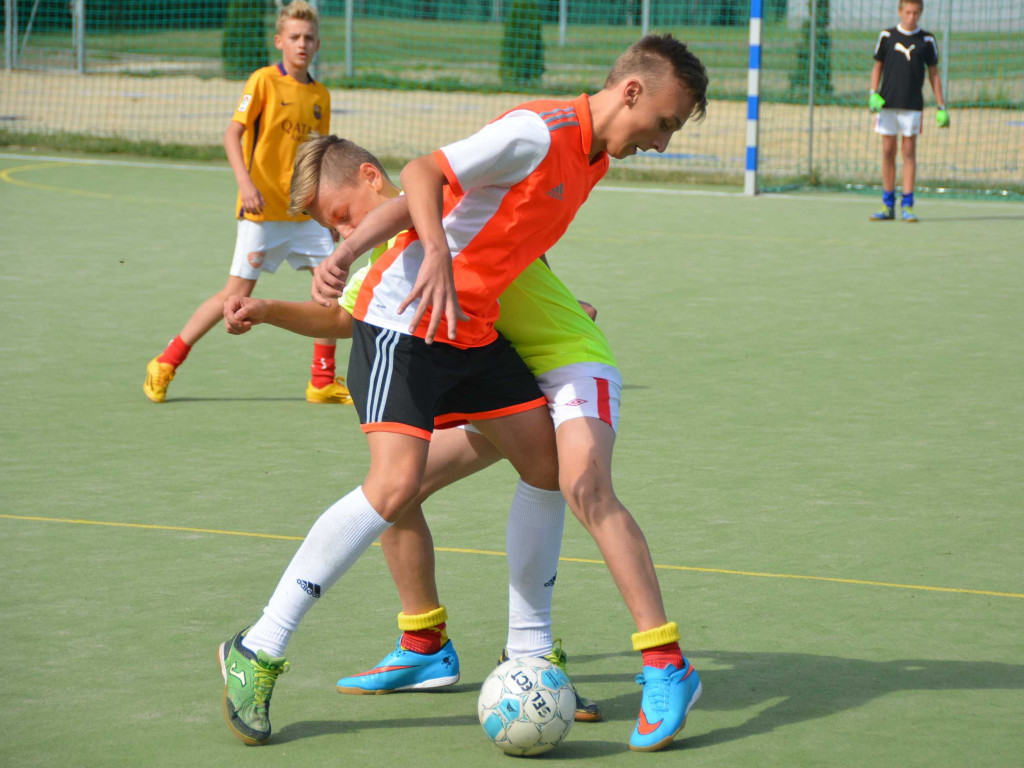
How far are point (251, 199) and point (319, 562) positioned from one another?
12.2 ft

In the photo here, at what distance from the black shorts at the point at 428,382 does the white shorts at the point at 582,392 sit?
0.13ft

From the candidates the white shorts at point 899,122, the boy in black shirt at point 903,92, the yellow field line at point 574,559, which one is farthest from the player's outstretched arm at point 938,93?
the yellow field line at point 574,559

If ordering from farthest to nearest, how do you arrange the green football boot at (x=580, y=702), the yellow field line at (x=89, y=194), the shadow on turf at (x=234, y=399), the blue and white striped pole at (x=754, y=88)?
the blue and white striped pole at (x=754, y=88)
the yellow field line at (x=89, y=194)
the shadow on turf at (x=234, y=399)
the green football boot at (x=580, y=702)

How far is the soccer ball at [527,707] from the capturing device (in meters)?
3.09

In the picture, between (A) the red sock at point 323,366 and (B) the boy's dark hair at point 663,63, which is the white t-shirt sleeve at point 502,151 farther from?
(A) the red sock at point 323,366

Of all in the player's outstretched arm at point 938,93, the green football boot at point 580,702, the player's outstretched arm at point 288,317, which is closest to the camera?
the player's outstretched arm at point 288,317

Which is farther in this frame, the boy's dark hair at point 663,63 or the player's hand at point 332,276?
the boy's dark hair at point 663,63

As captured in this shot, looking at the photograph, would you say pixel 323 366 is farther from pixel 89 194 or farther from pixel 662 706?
pixel 89 194

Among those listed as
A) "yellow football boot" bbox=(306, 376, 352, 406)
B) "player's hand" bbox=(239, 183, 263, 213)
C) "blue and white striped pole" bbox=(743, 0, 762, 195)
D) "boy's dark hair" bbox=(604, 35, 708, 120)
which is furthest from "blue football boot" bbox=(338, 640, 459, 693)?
"blue and white striped pole" bbox=(743, 0, 762, 195)

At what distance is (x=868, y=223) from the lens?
Result: 42.3 feet

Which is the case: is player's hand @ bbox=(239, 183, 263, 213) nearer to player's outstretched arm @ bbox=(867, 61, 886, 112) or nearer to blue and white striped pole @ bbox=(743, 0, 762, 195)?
player's outstretched arm @ bbox=(867, 61, 886, 112)

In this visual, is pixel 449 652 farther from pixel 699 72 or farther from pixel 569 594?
pixel 699 72

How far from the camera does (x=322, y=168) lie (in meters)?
3.48

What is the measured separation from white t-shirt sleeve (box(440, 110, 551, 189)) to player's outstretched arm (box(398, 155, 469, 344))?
5cm
